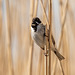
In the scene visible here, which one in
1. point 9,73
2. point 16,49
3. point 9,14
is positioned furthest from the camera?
point 16,49

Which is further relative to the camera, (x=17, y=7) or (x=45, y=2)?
(x=17, y=7)

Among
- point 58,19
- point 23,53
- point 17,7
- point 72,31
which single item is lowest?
point 23,53

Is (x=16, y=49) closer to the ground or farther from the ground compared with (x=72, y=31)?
closer to the ground

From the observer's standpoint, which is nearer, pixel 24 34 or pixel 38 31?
pixel 38 31

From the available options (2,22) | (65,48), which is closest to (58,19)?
(65,48)

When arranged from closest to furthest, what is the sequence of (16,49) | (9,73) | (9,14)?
(9,73) → (9,14) → (16,49)

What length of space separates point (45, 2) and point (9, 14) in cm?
32

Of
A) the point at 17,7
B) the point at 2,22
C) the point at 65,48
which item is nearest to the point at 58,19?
the point at 65,48

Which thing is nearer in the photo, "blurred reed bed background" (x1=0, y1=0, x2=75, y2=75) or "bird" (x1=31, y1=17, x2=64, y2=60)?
"bird" (x1=31, y1=17, x2=64, y2=60)

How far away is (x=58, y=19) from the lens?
1473 mm

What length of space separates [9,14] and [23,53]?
350 millimetres

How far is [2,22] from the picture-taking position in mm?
1372

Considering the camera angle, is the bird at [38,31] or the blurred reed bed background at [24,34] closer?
the bird at [38,31]

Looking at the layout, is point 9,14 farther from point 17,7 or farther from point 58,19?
point 58,19
